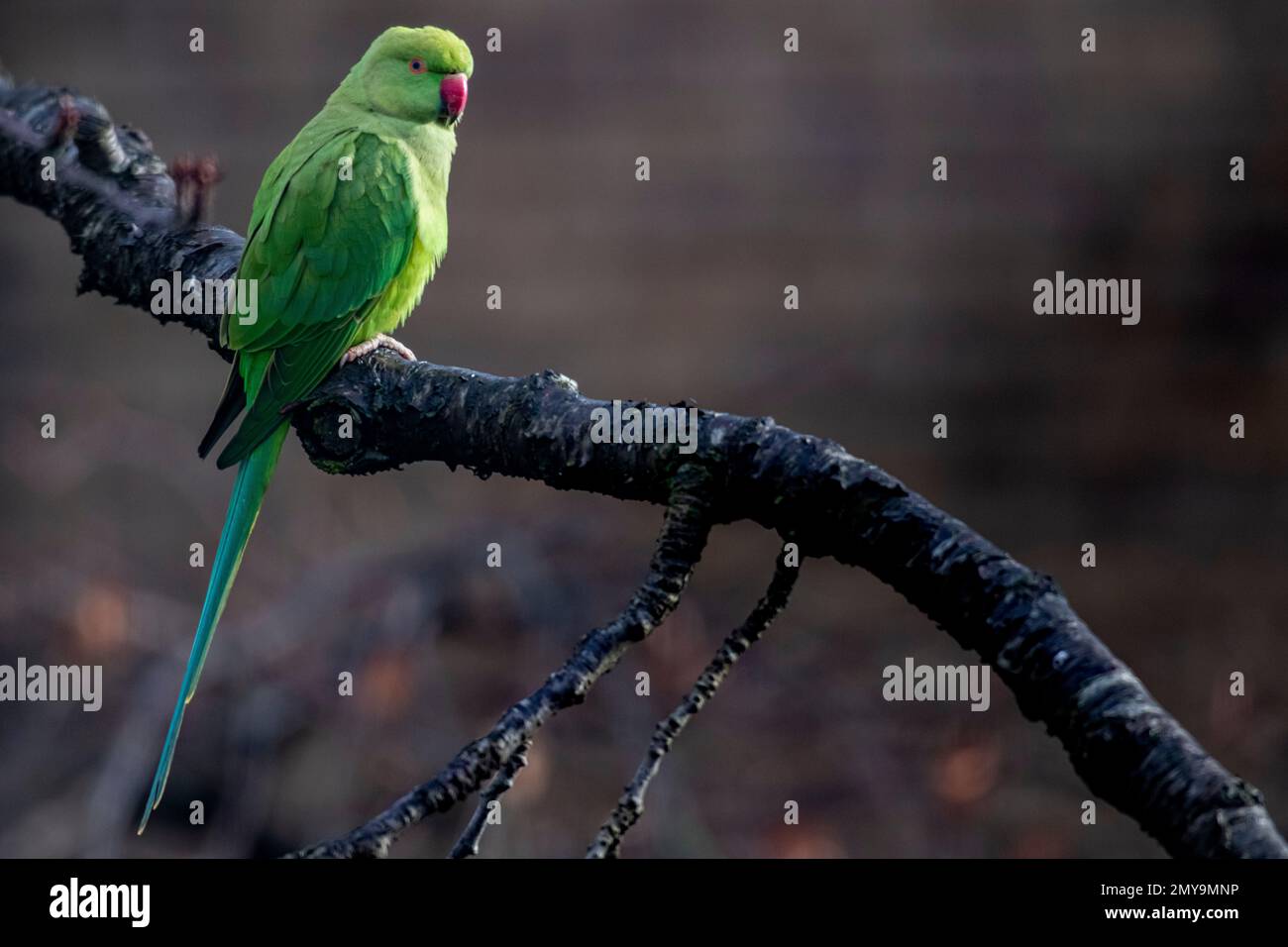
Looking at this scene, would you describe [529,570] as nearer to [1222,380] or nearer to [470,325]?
[470,325]

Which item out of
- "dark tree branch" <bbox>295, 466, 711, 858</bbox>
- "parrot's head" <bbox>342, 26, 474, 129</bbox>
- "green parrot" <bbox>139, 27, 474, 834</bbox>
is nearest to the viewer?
"dark tree branch" <bbox>295, 466, 711, 858</bbox>

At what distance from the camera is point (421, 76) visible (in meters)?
2.88

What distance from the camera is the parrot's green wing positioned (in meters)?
2.46

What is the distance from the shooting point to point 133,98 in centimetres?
568

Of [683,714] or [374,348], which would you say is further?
[374,348]

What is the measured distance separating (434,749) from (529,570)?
2.27ft

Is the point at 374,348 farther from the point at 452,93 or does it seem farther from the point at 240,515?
the point at 452,93

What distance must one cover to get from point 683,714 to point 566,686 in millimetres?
131

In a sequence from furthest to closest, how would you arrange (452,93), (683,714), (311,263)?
(452,93) < (311,263) < (683,714)

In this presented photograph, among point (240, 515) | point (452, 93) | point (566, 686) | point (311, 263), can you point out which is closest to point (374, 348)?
point (311, 263)

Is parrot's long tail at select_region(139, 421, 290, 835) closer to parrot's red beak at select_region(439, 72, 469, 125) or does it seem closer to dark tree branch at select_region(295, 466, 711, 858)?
parrot's red beak at select_region(439, 72, 469, 125)

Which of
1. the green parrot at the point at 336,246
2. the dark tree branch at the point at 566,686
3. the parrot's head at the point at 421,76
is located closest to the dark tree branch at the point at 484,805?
the dark tree branch at the point at 566,686

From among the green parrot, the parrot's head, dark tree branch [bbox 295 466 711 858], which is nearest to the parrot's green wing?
the green parrot

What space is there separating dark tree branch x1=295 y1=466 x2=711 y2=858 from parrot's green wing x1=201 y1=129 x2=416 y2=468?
117cm
